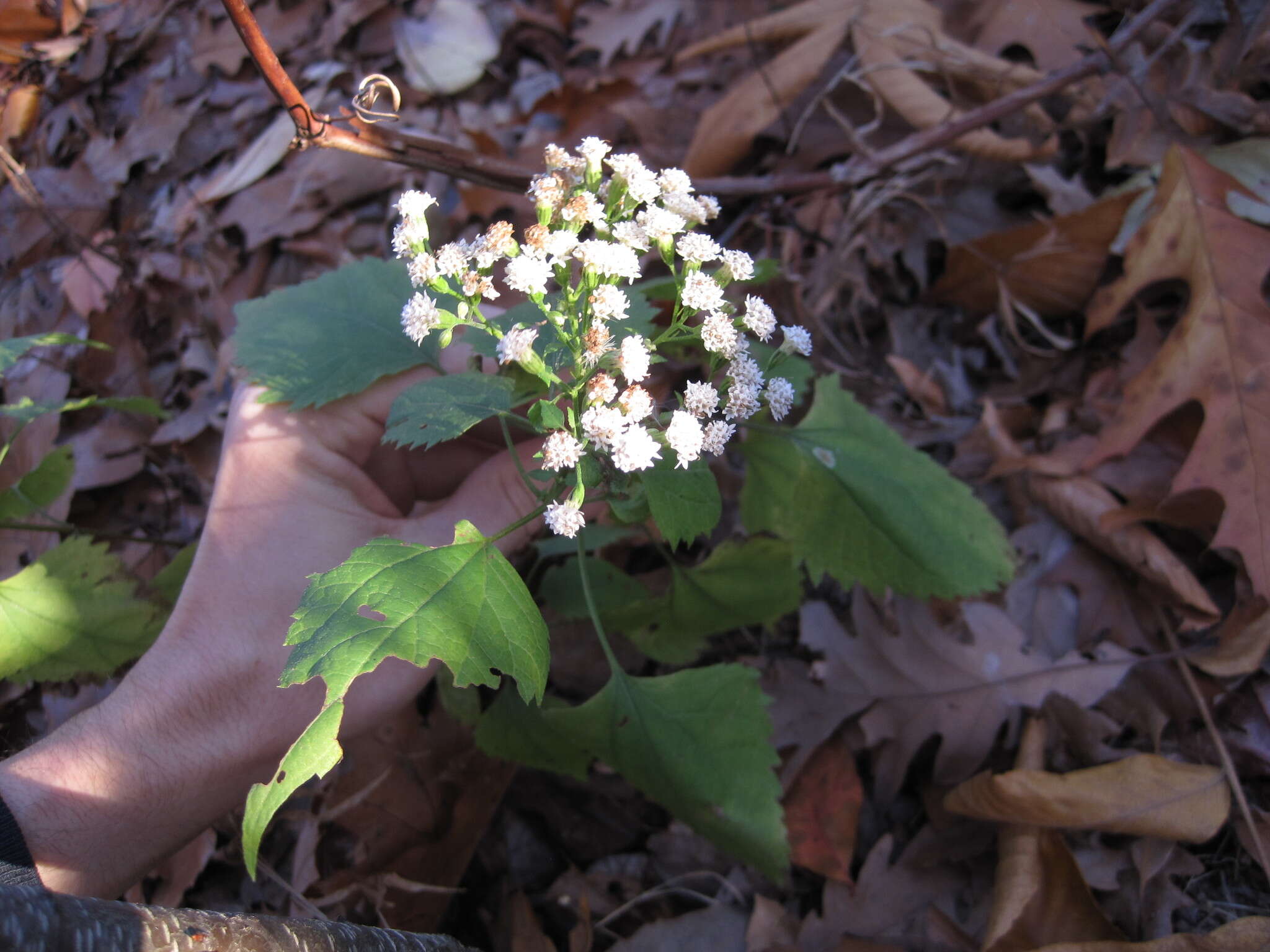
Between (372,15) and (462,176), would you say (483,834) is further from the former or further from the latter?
(372,15)

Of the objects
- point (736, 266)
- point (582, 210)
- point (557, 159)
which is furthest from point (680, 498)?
point (557, 159)

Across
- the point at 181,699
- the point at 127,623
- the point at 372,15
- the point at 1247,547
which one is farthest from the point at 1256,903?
the point at 372,15

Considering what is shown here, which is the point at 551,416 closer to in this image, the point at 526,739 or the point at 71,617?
the point at 526,739

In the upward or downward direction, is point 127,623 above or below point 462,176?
below

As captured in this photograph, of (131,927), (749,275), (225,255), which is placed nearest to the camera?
(131,927)

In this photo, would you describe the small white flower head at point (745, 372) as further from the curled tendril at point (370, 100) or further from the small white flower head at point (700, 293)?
the curled tendril at point (370, 100)

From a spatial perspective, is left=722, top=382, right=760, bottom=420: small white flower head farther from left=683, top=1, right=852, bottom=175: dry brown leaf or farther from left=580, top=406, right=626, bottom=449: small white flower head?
left=683, top=1, right=852, bottom=175: dry brown leaf

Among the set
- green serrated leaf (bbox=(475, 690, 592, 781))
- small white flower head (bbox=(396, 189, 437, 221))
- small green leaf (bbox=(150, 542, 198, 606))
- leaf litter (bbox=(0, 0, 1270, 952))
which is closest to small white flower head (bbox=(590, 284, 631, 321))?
small white flower head (bbox=(396, 189, 437, 221))
